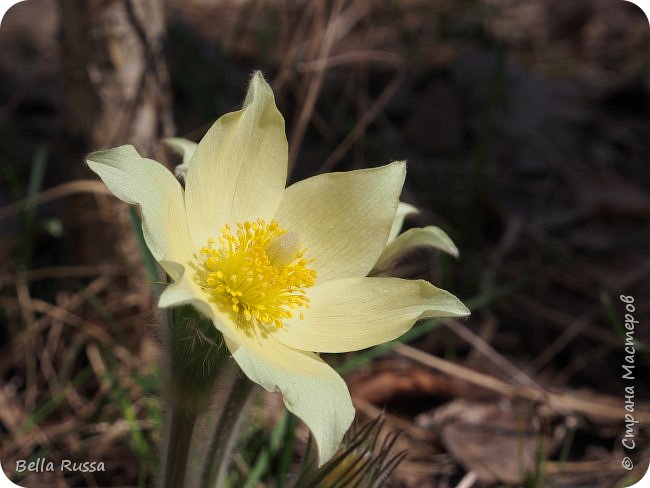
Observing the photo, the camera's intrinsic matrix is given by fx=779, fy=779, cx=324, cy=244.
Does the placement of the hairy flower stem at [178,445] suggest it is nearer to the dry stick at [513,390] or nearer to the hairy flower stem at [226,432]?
the hairy flower stem at [226,432]

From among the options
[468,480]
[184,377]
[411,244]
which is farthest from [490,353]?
[184,377]

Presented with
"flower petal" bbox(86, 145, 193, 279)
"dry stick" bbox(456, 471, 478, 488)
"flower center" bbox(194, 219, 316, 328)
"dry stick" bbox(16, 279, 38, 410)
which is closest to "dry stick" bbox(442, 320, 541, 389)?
"dry stick" bbox(456, 471, 478, 488)

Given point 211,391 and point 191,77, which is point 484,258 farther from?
point 211,391

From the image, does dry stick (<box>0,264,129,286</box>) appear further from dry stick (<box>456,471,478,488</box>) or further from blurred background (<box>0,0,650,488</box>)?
dry stick (<box>456,471,478,488</box>)

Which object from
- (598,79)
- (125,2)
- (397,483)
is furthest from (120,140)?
(598,79)

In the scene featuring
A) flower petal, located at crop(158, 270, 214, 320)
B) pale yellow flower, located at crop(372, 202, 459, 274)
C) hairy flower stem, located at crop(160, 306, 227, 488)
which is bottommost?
hairy flower stem, located at crop(160, 306, 227, 488)

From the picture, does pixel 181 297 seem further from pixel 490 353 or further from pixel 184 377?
pixel 490 353
